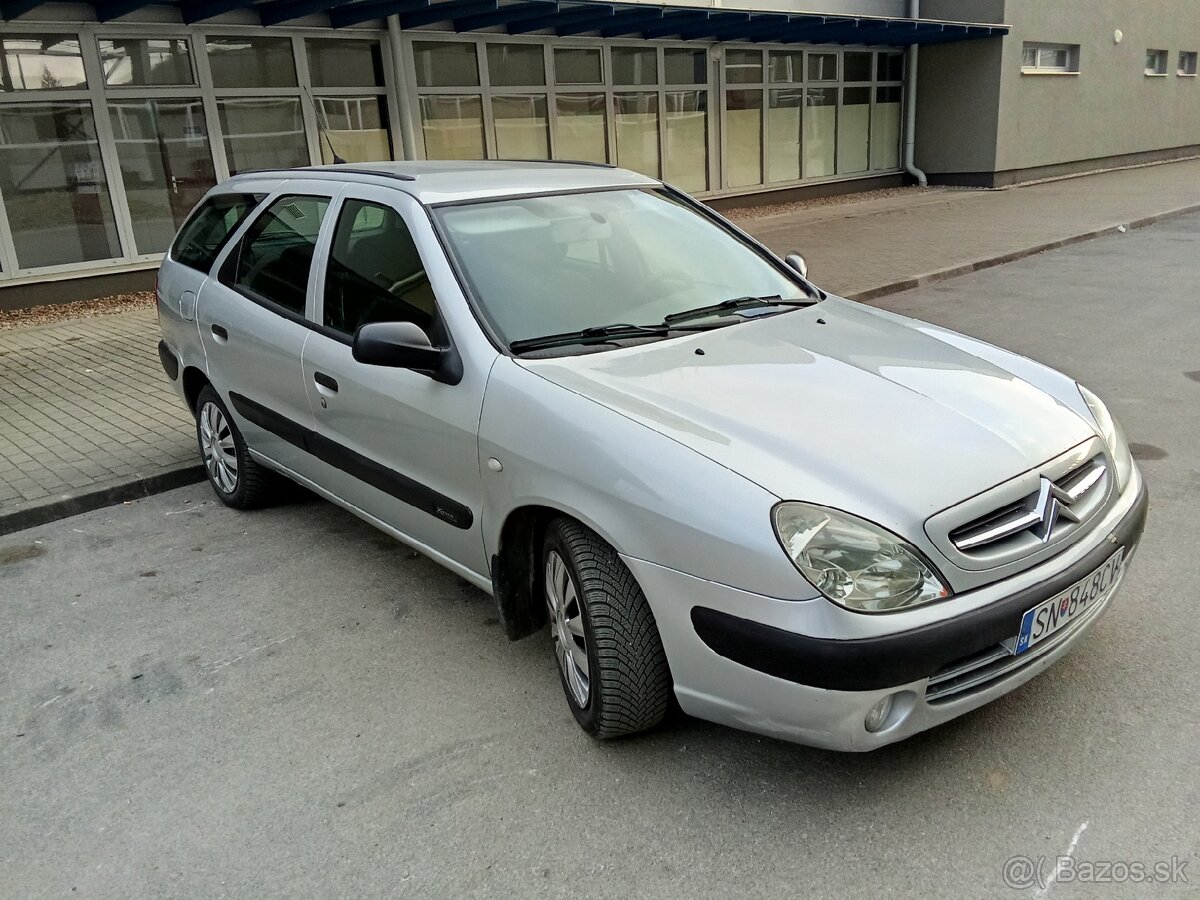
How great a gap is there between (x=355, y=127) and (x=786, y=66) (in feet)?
30.9

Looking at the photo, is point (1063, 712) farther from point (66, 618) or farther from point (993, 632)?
point (66, 618)

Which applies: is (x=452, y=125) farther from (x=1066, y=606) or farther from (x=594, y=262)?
(x=1066, y=606)

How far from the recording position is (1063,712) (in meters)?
2.99

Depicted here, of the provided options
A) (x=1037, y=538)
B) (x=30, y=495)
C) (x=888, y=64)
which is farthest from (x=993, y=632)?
(x=888, y=64)

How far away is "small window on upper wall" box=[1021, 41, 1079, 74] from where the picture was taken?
2064 centimetres

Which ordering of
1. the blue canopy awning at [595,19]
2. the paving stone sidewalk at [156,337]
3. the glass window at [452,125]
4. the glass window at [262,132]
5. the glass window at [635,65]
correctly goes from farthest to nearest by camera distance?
the glass window at [635,65] → the glass window at [452,125] → the glass window at [262,132] → the blue canopy awning at [595,19] → the paving stone sidewalk at [156,337]

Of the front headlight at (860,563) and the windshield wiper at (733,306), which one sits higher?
the windshield wiper at (733,306)

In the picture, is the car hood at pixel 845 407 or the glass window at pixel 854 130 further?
the glass window at pixel 854 130

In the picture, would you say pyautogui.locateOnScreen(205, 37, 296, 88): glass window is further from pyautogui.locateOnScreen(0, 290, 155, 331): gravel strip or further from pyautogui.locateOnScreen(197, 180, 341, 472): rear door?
pyautogui.locateOnScreen(197, 180, 341, 472): rear door

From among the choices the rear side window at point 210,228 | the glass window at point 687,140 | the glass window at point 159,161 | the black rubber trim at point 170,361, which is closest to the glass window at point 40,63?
the glass window at point 159,161

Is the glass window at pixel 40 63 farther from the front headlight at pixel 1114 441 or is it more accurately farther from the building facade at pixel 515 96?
the front headlight at pixel 1114 441

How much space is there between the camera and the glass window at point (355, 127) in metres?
12.6

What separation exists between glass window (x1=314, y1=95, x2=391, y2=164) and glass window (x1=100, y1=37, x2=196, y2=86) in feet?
5.54

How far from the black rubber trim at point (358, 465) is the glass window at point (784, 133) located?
51.7 feet
